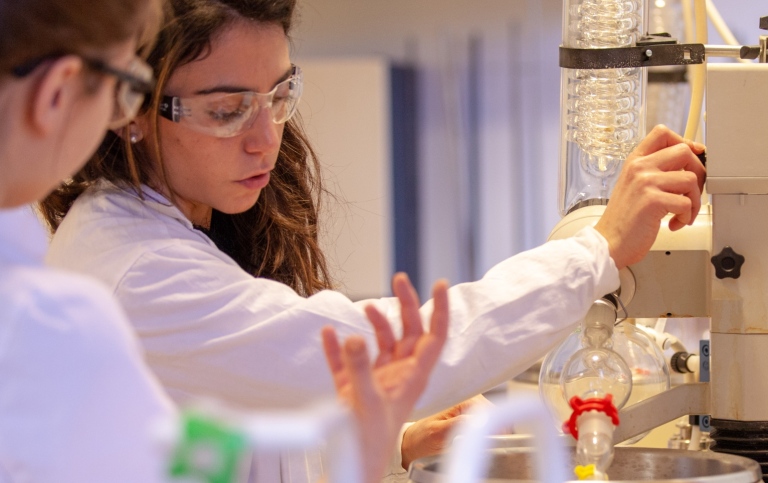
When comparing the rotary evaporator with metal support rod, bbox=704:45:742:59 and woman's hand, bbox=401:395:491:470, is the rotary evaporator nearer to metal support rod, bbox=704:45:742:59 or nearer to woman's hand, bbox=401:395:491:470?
metal support rod, bbox=704:45:742:59

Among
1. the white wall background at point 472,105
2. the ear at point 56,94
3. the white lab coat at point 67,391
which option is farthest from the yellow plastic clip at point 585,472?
the white wall background at point 472,105

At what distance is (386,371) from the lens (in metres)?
0.75

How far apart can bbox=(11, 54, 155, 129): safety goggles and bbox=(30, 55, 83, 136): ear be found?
0.03 feet

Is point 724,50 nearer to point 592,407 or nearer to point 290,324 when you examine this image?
point 592,407

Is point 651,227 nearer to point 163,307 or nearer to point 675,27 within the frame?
point 163,307

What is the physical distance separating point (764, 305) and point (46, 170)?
2.82ft

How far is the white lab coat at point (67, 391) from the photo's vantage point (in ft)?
1.94

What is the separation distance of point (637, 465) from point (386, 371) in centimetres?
50

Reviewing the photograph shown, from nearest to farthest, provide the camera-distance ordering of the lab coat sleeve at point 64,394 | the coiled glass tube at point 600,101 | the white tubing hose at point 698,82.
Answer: the lab coat sleeve at point 64,394 → the coiled glass tube at point 600,101 → the white tubing hose at point 698,82

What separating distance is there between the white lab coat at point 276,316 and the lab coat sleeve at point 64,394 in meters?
0.49

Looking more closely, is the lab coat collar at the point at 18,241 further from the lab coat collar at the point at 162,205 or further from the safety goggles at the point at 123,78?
the lab coat collar at the point at 162,205

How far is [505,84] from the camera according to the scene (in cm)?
441

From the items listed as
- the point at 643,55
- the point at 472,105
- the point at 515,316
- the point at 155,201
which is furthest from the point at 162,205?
the point at 472,105

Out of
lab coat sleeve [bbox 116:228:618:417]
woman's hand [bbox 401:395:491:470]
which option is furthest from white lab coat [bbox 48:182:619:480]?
woman's hand [bbox 401:395:491:470]
